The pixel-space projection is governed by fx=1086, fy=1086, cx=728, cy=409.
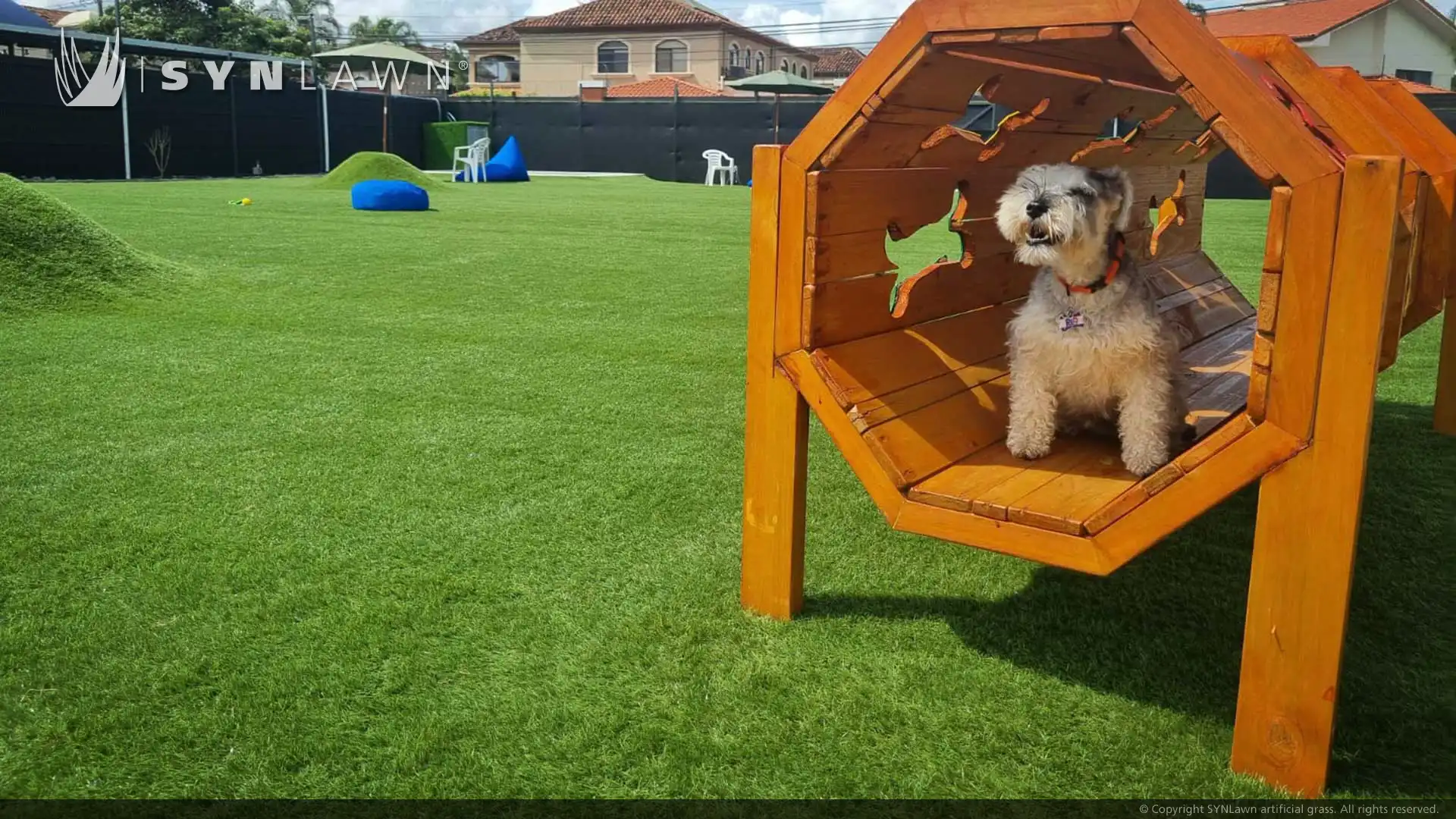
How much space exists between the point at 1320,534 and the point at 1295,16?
4792 centimetres

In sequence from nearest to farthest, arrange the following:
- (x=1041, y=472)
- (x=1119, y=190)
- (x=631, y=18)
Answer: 1. (x=1041, y=472)
2. (x=1119, y=190)
3. (x=631, y=18)

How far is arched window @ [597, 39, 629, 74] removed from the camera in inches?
2530

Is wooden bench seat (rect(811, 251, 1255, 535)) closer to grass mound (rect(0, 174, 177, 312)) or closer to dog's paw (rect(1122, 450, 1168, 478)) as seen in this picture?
dog's paw (rect(1122, 450, 1168, 478))

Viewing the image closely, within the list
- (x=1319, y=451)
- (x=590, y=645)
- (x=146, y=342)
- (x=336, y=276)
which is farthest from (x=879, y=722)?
(x=336, y=276)

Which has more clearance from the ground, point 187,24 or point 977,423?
point 187,24

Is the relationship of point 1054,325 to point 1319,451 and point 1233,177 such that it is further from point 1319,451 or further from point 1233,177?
point 1233,177

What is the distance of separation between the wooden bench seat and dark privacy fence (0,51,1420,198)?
20690mm

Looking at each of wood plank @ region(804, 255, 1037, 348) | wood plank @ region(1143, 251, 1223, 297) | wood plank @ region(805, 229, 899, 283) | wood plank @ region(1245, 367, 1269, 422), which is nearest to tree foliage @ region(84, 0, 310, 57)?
wood plank @ region(1143, 251, 1223, 297)

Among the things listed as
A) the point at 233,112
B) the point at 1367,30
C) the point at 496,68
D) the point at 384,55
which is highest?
A: the point at 496,68

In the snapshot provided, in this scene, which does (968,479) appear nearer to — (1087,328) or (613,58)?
(1087,328)

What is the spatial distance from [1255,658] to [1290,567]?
214mm

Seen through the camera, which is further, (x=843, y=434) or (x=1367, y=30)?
(x=1367, y=30)

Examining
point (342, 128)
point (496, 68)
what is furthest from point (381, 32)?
point (342, 128)

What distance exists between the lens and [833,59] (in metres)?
82.0
